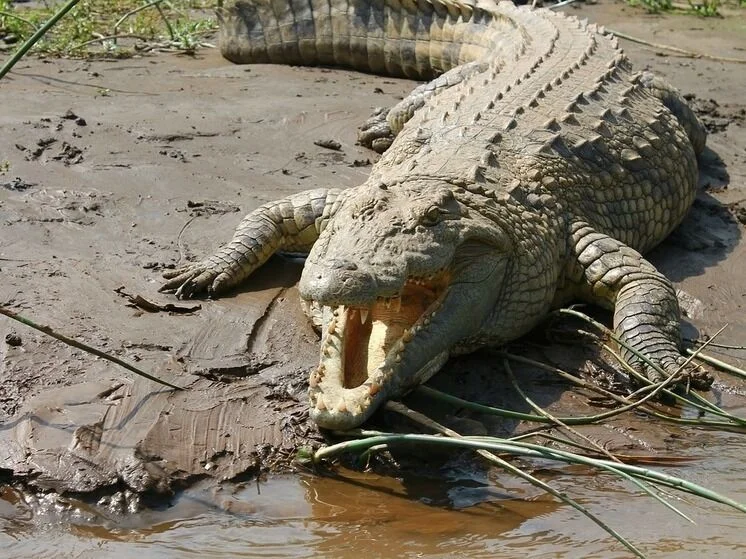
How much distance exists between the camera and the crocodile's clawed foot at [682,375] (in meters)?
4.59

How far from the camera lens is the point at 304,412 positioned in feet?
13.7

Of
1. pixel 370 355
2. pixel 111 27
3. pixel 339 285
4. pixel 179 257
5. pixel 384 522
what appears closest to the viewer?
pixel 384 522

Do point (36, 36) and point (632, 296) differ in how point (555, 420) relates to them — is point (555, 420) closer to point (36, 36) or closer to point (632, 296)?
point (632, 296)

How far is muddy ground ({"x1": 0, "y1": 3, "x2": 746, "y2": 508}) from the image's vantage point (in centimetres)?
399

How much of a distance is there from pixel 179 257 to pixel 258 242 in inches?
17.5

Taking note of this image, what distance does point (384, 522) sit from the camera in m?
3.68

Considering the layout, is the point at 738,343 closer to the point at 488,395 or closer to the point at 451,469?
the point at 488,395

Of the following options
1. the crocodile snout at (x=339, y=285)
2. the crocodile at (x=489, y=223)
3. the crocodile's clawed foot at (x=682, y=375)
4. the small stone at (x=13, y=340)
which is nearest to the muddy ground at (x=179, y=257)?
the small stone at (x=13, y=340)

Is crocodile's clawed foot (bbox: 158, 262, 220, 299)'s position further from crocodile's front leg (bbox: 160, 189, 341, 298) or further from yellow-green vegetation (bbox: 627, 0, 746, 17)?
yellow-green vegetation (bbox: 627, 0, 746, 17)

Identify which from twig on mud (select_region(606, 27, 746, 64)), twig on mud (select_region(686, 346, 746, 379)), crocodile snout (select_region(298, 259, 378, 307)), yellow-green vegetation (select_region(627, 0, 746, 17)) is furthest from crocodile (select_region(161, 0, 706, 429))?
yellow-green vegetation (select_region(627, 0, 746, 17))

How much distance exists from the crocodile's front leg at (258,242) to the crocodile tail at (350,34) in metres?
3.31

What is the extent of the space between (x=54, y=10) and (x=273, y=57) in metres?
1.92

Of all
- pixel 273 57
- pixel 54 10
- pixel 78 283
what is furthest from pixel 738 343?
pixel 54 10

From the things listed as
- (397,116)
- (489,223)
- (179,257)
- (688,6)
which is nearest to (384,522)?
(489,223)
